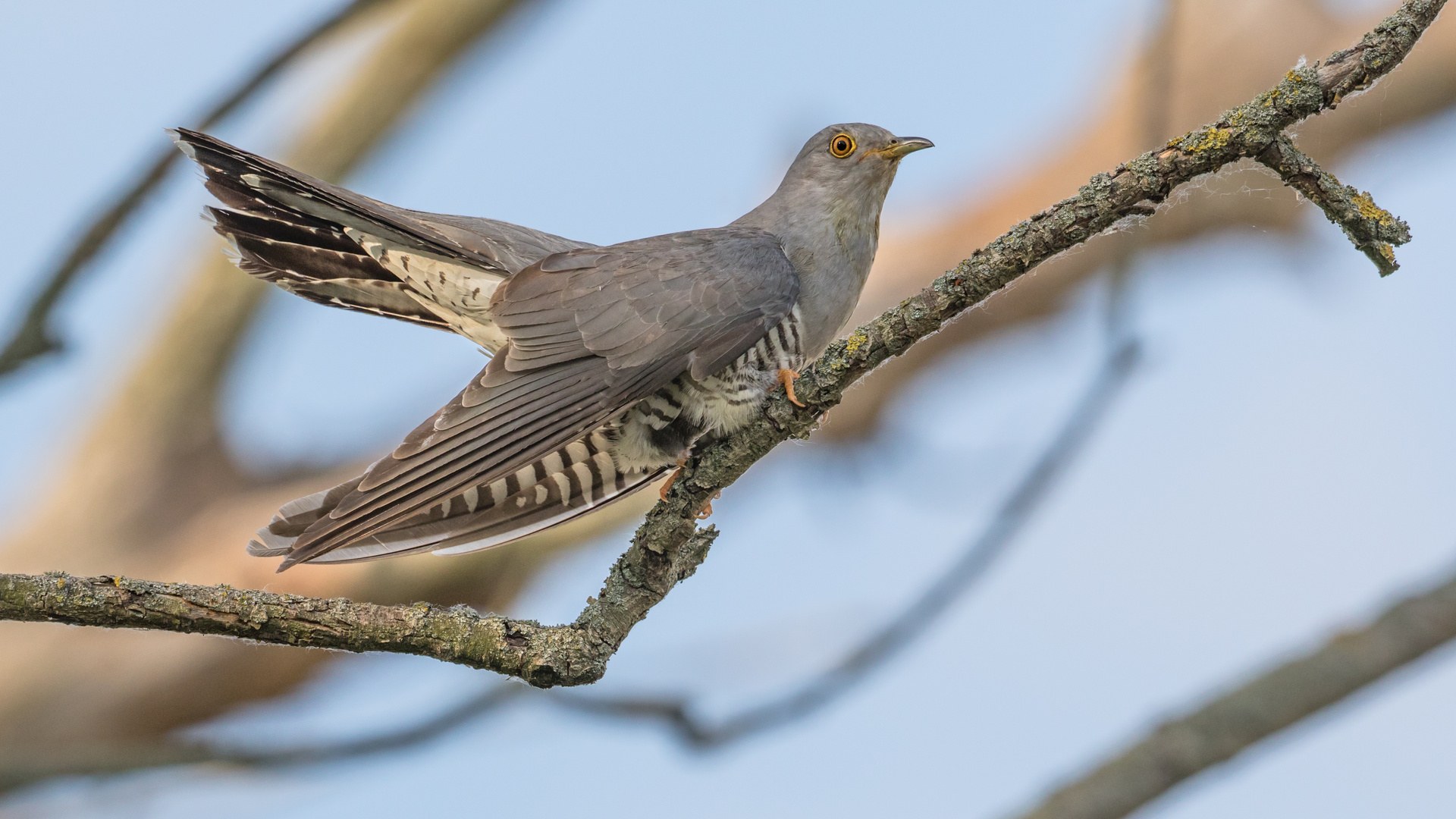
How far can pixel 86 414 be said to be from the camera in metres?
6.46

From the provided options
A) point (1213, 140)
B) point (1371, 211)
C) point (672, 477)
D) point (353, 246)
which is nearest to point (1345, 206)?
point (1371, 211)

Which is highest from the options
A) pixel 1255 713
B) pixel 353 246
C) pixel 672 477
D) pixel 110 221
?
pixel 110 221

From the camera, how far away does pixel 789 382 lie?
2408 mm

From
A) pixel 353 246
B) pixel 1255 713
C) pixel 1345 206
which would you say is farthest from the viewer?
pixel 353 246

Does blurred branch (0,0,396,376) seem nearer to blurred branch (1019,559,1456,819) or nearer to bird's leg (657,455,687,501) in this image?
bird's leg (657,455,687,501)

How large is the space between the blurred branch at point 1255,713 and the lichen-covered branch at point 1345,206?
0.79m

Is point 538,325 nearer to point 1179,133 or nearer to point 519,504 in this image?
point 519,504

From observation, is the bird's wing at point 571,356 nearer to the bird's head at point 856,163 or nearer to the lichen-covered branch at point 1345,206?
the bird's head at point 856,163

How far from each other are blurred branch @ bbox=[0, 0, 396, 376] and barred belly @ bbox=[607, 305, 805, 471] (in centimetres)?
148

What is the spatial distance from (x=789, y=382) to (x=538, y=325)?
0.73 m

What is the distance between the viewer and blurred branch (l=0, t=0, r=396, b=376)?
2893 millimetres

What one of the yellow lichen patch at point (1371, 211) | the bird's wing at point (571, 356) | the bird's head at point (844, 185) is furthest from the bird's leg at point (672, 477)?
the yellow lichen patch at point (1371, 211)

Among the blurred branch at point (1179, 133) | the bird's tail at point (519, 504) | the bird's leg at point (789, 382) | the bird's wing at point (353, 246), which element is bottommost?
the bird's leg at point (789, 382)

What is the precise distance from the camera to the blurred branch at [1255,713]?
2.15m
